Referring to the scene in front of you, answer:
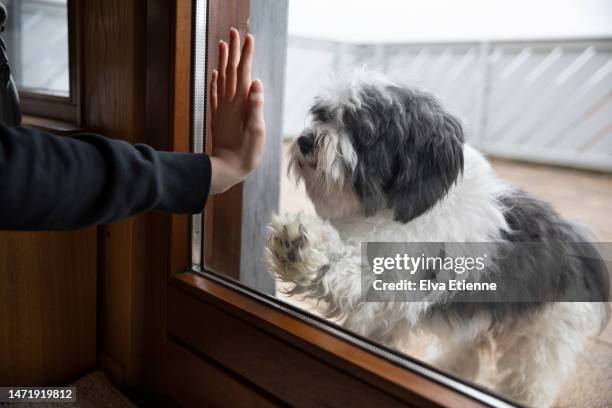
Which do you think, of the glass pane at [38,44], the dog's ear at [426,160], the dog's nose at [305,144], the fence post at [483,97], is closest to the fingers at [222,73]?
the dog's nose at [305,144]

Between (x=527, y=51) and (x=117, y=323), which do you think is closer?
(x=527, y=51)

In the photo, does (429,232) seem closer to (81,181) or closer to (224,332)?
(224,332)

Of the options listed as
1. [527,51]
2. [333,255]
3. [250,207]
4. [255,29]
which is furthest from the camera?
[250,207]

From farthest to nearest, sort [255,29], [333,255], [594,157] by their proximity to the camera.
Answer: [255,29]
[333,255]
[594,157]

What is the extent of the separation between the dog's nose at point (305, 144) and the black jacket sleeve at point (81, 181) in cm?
42

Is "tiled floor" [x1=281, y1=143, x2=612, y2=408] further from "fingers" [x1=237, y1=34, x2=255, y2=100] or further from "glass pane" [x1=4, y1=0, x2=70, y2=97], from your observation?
"glass pane" [x1=4, y1=0, x2=70, y2=97]

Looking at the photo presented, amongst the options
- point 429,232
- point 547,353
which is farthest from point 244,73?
point 547,353

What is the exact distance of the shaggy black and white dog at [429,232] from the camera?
1078 mm

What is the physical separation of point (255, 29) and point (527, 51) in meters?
0.68

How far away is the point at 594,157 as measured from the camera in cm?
93

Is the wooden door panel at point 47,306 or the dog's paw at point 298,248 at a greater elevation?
the dog's paw at point 298,248

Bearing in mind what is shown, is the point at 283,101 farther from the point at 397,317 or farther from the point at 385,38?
the point at 397,317

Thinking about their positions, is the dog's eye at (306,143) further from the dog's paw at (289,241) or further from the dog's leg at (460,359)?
the dog's leg at (460,359)

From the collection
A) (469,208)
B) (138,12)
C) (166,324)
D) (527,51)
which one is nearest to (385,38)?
(527,51)
